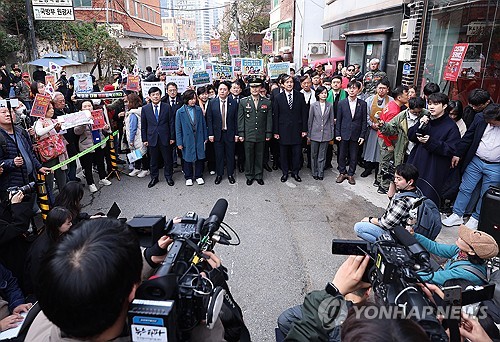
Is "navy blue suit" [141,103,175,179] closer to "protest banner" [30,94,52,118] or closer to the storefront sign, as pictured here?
"protest banner" [30,94,52,118]

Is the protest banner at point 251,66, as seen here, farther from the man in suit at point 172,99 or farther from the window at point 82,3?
the window at point 82,3

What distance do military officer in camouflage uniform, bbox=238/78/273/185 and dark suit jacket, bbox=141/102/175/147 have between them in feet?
4.32

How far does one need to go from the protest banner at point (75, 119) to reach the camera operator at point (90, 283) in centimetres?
492

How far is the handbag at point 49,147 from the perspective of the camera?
5211 mm

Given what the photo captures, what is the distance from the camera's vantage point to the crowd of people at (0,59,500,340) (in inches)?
179

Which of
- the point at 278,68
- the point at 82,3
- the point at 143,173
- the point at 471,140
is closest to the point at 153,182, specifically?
the point at 143,173

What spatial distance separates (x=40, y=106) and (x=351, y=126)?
5073 millimetres

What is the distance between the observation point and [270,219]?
5.34 meters

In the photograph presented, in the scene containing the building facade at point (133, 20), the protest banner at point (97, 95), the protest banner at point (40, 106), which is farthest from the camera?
the building facade at point (133, 20)

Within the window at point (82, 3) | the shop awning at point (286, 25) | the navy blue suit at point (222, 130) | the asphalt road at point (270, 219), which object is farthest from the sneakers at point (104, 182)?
the window at point (82, 3)

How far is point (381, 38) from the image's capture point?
32.3 feet

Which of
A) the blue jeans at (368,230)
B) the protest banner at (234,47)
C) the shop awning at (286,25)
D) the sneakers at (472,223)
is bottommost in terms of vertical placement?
the sneakers at (472,223)

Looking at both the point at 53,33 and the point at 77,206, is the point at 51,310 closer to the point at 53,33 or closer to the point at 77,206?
the point at 77,206

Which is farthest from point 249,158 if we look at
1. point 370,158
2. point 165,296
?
point 165,296
